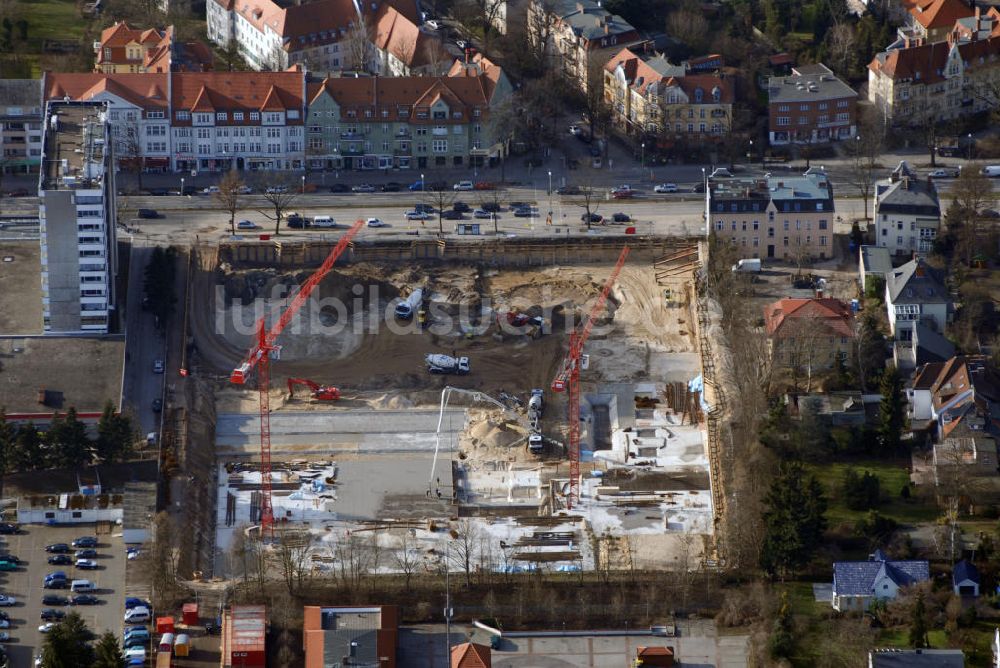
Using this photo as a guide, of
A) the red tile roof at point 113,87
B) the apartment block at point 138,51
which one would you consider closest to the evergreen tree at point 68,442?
the red tile roof at point 113,87

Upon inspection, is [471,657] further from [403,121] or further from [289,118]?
[289,118]

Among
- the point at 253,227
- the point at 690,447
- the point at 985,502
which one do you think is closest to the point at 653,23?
the point at 253,227

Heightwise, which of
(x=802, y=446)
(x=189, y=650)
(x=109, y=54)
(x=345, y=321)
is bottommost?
(x=189, y=650)

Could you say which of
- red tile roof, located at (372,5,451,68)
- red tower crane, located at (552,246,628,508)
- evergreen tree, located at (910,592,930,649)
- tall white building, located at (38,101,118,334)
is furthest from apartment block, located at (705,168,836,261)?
evergreen tree, located at (910,592,930,649)

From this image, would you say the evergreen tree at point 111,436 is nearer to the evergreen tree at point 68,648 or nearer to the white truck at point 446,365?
the evergreen tree at point 68,648

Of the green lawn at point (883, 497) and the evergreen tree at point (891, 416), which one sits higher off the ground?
the evergreen tree at point (891, 416)

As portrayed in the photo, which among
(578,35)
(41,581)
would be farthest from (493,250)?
(41,581)

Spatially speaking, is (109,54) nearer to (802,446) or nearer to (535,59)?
(535,59)
